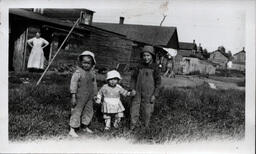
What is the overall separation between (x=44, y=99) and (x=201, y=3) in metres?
1.99

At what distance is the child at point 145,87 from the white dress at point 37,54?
3.56 feet

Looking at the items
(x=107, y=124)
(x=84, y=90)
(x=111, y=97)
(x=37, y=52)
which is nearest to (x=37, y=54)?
(x=37, y=52)

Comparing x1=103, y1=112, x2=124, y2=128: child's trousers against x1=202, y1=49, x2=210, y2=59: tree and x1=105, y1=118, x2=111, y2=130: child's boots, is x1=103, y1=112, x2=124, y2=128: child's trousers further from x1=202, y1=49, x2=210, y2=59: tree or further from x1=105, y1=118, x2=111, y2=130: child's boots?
x1=202, y1=49, x2=210, y2=59: tree

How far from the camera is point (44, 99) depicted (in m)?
2.89

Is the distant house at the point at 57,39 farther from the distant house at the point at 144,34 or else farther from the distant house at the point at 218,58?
the distant house at the point at 218,58

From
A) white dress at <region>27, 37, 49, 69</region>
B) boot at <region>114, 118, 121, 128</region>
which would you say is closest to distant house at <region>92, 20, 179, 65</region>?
white dress at <region>27, 37, 49, 69</region>

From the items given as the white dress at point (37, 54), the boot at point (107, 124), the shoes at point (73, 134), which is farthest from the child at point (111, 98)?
the white dress at point (37, 54)

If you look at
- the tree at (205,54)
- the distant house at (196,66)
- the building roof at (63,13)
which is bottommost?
the distant house at (196,66)

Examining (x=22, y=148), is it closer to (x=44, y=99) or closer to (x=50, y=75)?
(x=44, y=99)

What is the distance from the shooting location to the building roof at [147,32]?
2.90 meters

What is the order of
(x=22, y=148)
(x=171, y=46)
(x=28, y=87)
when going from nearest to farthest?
(x=22, y=148), (x=28, y=87), (x=171, y=46)

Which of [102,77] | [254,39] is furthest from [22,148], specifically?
[254,39]

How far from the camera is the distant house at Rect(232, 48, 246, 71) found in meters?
2.73

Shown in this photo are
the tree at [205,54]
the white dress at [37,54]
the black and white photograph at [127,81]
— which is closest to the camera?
the black and white photograph at [127,81]
